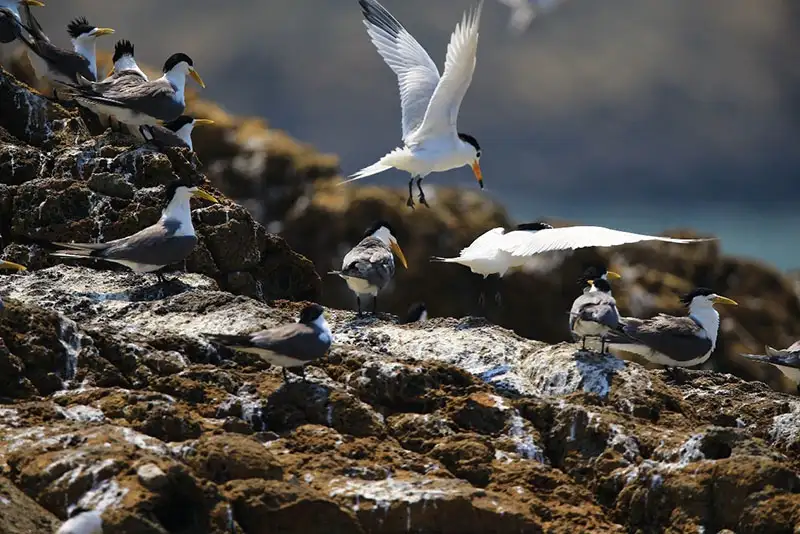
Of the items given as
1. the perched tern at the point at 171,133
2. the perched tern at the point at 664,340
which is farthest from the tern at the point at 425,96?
the perched tern at the point at 664,340

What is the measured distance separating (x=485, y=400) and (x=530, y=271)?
1356cm

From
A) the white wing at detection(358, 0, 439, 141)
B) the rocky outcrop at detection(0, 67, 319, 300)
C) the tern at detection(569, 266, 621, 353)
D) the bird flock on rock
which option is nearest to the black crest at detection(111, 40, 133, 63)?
the bird flock on rock

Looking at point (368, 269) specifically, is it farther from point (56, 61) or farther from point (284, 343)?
point (56, 61)

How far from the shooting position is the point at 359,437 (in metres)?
6.95

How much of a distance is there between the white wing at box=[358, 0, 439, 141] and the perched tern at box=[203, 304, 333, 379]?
5846mm

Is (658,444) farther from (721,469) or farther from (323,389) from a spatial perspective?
(323,389)

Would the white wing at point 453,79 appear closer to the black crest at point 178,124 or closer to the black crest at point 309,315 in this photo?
the black crest at point 178,124

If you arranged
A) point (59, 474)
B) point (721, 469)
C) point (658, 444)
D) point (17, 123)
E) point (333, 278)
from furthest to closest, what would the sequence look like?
point (333, 278) → point (17, 123) → point (658, 444) → point (721, 469) → point (59, 474)

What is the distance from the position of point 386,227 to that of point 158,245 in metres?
3.04

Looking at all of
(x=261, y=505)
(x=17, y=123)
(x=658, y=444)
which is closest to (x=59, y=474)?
(x=261, y=505)

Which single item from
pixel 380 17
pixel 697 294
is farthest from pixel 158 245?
pixel 380 17

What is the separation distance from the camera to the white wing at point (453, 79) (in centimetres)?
1145

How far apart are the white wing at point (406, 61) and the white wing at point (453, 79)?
20.1 inches

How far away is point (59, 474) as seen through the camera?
587 centimetres
